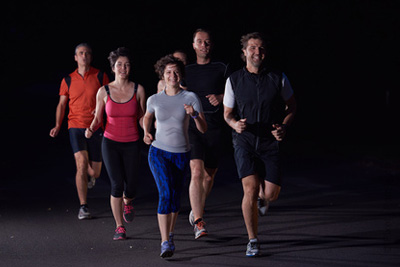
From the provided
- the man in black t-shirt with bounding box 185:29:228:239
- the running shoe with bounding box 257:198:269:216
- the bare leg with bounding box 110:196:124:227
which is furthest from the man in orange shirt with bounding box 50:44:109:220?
the running shoe with bounding box 257:198:269:216

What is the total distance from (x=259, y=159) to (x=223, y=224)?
1.70m

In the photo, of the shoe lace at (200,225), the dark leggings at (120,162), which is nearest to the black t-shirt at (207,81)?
the dark leggings at (120,162)

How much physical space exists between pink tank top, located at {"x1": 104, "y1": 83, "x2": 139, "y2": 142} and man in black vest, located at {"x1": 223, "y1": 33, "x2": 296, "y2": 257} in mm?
1143

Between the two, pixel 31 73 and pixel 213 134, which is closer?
pixel 213 134

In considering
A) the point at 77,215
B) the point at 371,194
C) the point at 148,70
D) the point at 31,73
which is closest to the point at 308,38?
the point at 148,70

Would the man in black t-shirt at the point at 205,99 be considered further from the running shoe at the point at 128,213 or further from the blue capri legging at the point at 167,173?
the blue capri legging at the point at 167,173

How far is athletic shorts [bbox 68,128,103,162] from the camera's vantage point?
9211 mm

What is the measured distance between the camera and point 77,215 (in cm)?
936

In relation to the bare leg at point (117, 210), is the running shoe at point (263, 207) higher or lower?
lower

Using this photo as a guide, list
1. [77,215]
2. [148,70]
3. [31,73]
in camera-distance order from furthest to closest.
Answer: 1. [31,73]
2. [148,70]
3. [77,215]

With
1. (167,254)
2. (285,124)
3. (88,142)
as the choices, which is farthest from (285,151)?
(167,254)

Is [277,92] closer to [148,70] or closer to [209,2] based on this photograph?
[209,2]

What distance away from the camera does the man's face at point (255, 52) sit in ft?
23.5

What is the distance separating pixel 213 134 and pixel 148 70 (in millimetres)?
24198
